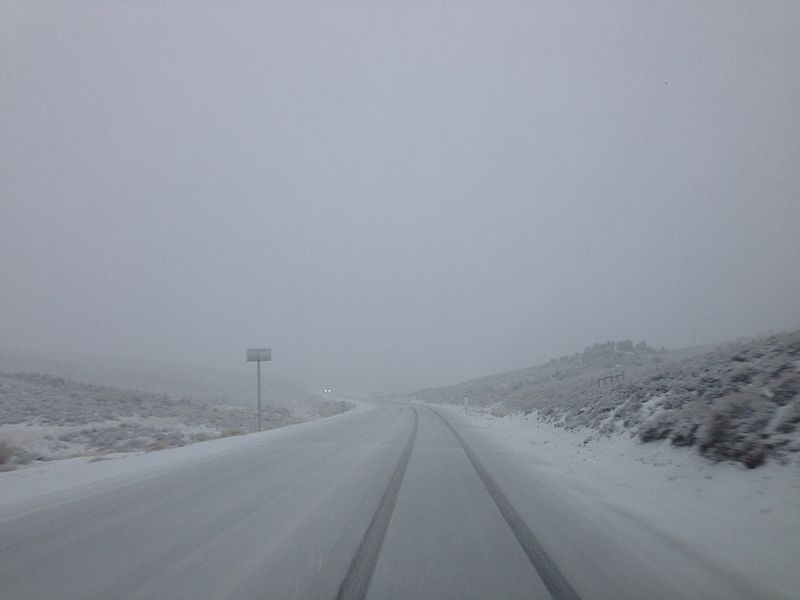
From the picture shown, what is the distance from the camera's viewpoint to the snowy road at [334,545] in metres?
5.97

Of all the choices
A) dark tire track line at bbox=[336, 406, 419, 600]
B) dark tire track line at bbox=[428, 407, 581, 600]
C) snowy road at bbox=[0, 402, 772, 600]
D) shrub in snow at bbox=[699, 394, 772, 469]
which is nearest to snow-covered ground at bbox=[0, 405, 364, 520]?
snowy road at bbox=[0, 402, 772, 600]

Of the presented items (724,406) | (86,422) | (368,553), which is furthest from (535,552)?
(86,422)

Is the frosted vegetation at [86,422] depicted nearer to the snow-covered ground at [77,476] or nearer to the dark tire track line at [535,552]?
the snow-covered ground at [77,476]

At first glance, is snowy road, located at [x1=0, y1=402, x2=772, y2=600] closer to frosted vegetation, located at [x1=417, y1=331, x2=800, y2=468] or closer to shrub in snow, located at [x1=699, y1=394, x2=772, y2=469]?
shrub in snow, located at [x1=699, y1=394, x2=772, y2=469]

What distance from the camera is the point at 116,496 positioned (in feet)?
36.7

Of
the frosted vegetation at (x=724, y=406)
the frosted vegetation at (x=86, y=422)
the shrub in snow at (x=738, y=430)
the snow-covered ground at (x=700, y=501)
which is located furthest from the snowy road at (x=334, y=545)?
the frosted vegetation at (x=86, y=422)

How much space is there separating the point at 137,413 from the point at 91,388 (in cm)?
1337

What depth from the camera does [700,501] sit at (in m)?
9.87

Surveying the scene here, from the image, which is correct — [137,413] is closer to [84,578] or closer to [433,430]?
[433,430]

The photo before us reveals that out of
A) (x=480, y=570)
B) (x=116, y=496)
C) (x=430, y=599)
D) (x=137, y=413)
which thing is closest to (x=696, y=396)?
(x=480, y=570)

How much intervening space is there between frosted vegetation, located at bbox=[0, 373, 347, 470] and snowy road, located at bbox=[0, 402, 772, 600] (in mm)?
9706

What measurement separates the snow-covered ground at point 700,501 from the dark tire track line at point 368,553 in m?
3.13

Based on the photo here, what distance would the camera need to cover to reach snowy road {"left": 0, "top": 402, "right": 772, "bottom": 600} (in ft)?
19.6

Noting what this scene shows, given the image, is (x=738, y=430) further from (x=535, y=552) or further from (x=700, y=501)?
(x=535, y=552)
